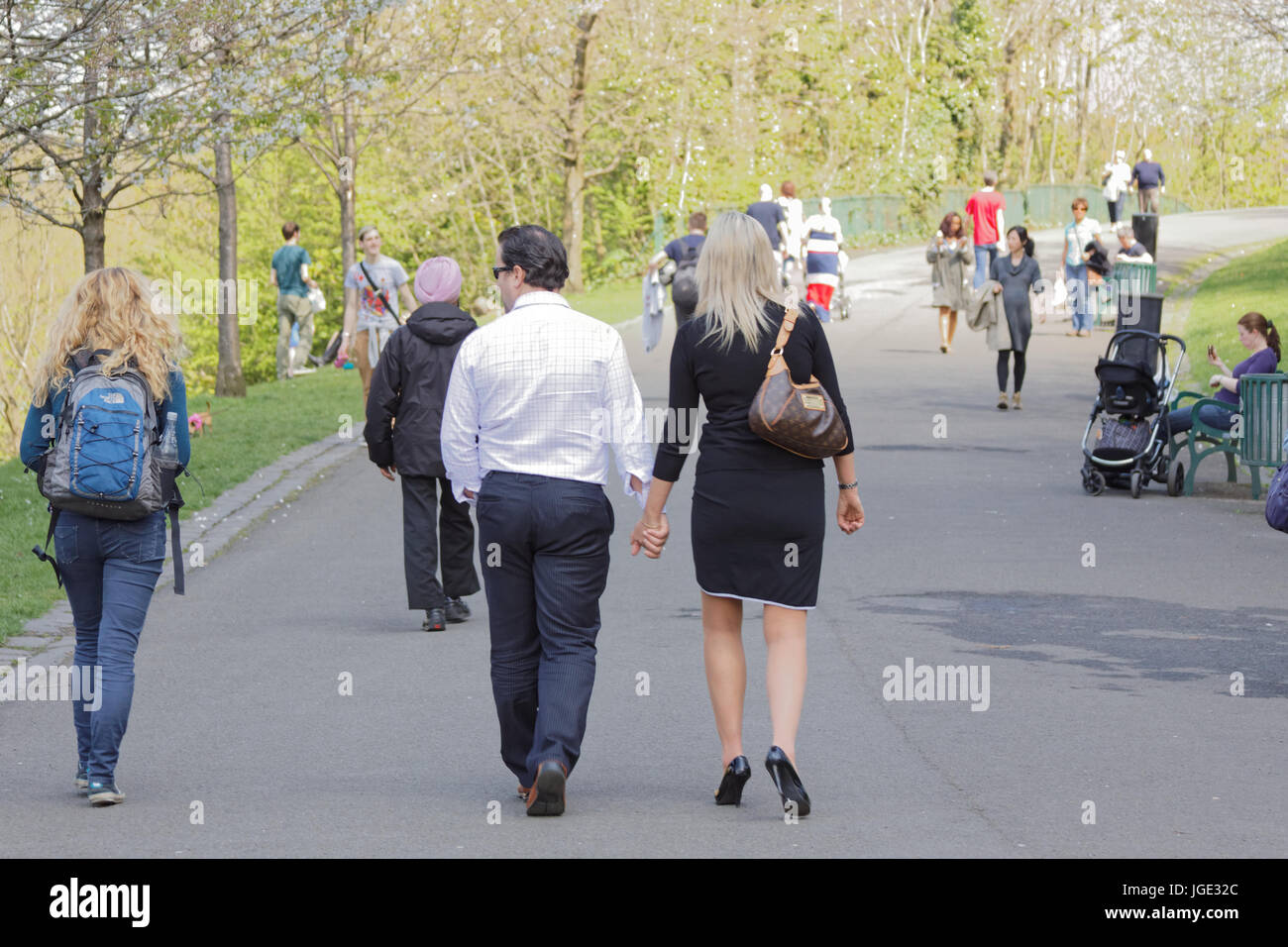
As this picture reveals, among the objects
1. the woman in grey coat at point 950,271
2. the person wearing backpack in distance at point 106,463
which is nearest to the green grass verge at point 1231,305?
the woman in grey coat at point 950,271

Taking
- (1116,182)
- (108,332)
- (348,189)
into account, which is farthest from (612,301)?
(108,332)

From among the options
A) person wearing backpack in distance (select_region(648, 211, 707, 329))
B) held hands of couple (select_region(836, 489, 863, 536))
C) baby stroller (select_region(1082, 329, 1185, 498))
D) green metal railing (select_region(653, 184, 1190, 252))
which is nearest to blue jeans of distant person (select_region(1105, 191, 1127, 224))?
green metal railing (select_region(653, 184, 1190, 252))

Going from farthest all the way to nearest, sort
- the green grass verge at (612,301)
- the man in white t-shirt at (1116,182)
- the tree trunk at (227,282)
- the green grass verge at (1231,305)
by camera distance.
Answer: the man in white t-shirt at (1116,182) → the green grass verge at (612,301) → the green grass verge at (1231,305) → the tree trunk at (227,282)

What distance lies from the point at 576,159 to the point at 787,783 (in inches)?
1377

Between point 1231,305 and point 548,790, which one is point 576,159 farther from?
point 548,790

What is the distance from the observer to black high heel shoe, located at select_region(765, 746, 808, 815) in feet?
18.7

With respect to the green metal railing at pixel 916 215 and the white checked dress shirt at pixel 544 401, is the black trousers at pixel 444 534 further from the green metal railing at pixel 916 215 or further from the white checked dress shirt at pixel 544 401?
the green metal railing at pixel 916 215

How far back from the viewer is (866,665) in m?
8.40

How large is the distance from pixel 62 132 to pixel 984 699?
32.6 ft

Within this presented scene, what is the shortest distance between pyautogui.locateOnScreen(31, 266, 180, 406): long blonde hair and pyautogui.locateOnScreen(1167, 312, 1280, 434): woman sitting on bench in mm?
8993

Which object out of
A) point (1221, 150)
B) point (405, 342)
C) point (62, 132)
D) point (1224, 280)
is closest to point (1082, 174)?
point (1221, 150)

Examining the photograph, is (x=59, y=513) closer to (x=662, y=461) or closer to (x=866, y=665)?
(x=662, y=461)

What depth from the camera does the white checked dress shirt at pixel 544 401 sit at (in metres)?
5.86

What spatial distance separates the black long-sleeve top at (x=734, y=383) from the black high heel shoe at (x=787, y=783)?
895 millimetres
